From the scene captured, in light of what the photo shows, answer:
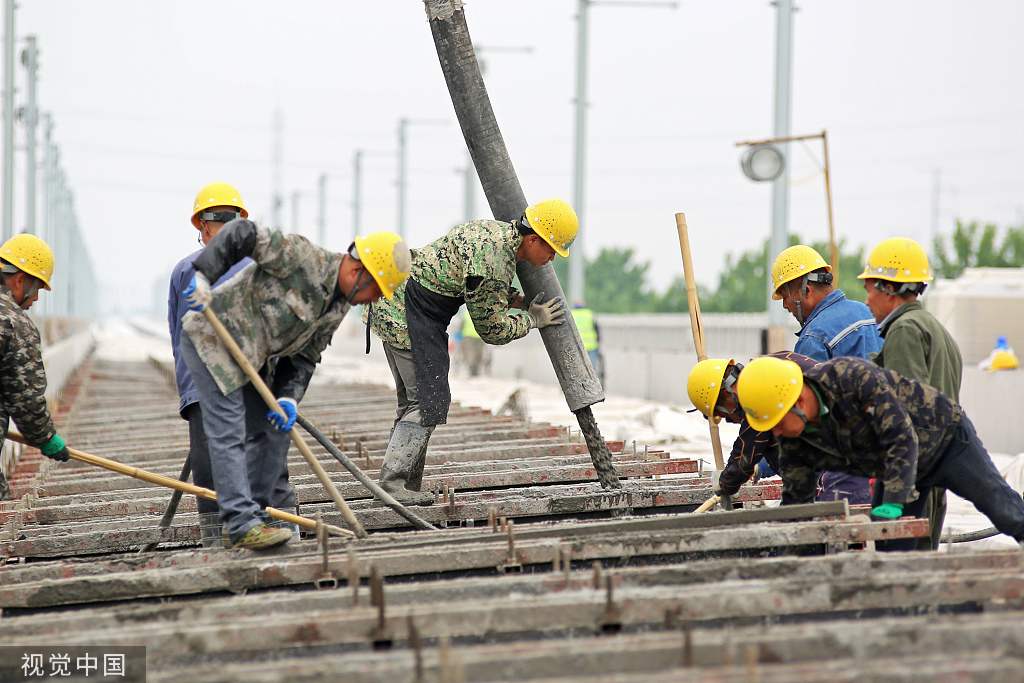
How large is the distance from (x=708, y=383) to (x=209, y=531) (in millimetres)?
2418

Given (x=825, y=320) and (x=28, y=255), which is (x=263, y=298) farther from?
(x=825, y=320)

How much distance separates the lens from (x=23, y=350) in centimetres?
461

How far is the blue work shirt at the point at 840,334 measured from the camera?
476 cm

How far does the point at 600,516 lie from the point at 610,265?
250ft

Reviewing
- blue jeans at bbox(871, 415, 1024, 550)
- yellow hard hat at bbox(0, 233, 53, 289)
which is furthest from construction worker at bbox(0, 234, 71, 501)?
blue jeans at bbox(871, 415, 1024, 550)

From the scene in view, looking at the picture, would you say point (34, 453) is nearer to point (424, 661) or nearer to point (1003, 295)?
point (424, 661)

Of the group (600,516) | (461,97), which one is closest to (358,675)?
(600,516)

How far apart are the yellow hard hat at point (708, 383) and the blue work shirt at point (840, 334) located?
59 cm

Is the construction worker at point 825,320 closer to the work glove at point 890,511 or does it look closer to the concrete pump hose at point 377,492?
the work glove at point 890,511

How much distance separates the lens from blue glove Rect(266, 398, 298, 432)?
160 inches

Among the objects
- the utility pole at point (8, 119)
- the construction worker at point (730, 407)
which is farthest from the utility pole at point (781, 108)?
the utility pole at point (8, 119)

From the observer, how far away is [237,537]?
3.93 meters

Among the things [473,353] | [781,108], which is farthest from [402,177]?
[781,108]

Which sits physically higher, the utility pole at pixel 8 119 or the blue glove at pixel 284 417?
the utility pole at pixel 8 119
